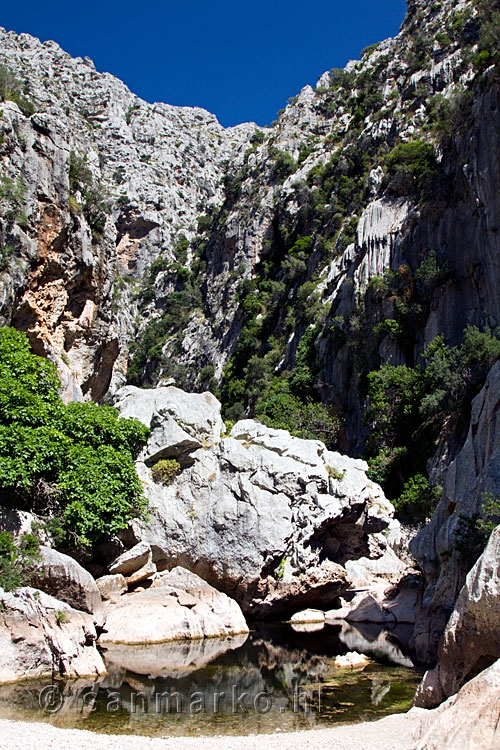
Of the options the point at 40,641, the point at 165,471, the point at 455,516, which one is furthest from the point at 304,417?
the point at 40,641

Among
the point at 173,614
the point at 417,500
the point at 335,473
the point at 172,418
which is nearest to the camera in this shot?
the point at 173,614

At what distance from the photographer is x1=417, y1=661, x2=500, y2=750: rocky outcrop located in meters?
6.91

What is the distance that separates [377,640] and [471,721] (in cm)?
1454

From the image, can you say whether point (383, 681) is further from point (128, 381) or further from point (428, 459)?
point (128, 381)

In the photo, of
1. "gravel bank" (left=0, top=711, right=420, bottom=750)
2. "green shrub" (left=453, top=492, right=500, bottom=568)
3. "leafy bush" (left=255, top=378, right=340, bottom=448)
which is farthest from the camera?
"leafy bush" (left=255, top=378, right=340, bottom=448)

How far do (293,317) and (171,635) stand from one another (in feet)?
161

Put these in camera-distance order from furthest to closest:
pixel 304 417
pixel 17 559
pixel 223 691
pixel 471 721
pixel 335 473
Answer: pixel 304 417 < pixel 335 473 < pixel 17 559 < pixel 223 691 < pixel 471 721

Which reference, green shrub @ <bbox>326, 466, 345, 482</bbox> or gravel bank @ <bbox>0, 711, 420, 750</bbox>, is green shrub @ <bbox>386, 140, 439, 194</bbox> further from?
gravel bank @ <bbox>0, 711, 420, 750</bbox>

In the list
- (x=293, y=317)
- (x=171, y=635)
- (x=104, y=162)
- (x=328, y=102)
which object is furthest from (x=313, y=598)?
(x=104, y=162)

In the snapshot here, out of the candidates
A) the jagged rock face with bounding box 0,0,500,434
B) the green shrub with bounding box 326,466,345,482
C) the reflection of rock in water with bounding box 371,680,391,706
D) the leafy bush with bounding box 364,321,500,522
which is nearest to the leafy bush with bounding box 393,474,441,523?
the leafy bush with bounding box 364,321,500,522

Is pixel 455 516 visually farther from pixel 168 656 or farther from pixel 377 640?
pixel 168 656

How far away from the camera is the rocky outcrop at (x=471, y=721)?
691 centimetres

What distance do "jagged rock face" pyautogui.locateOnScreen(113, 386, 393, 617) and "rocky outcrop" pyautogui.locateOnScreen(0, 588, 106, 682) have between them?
7493 millimetres

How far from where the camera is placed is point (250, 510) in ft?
76.3
